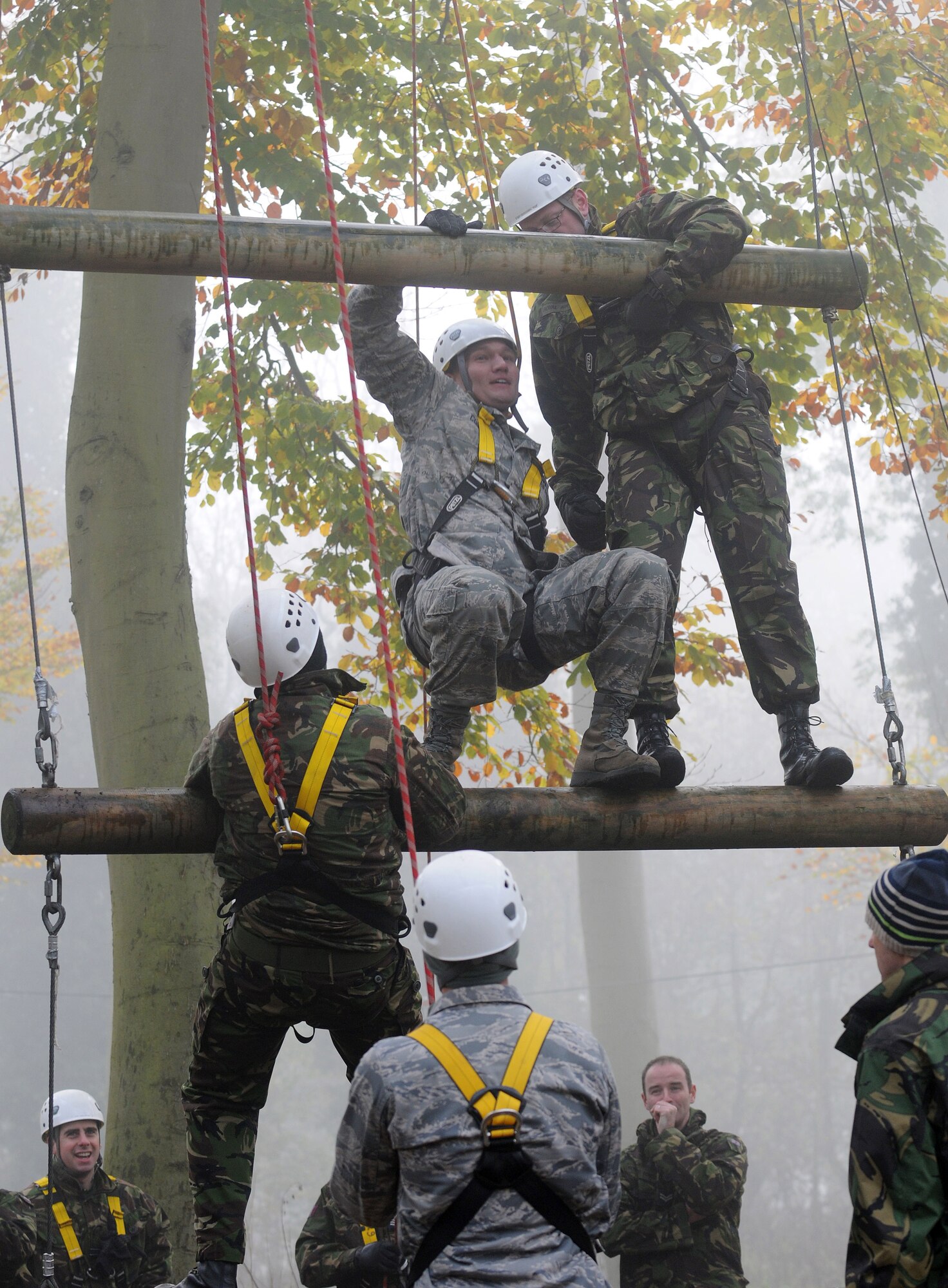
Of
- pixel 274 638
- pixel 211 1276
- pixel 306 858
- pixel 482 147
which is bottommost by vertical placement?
pixel 211 1276

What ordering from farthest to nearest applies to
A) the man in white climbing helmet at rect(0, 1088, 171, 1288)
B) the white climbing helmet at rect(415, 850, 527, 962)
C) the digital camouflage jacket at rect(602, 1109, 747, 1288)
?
the man in white climbing helmet at rect(0, 1088, 171, 1288), the digital camouflage jacket at rect(602, 1109, 747, 1288), the white climbing helmet at rect(415, 850, 527, 962)

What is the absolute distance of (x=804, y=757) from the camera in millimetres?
5266

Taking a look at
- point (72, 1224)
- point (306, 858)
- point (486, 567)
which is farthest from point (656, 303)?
point (72, 1224)

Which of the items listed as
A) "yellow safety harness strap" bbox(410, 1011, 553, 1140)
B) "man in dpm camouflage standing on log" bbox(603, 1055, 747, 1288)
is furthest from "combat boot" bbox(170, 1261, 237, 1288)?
"man in dpm camouflage standing on log" bbox(603, 1055, 747, 1288)

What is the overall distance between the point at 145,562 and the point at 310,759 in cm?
351

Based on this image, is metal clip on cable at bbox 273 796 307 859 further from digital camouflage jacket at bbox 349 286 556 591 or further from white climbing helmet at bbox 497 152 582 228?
white climbing helmet at bbox 497 152 582 228

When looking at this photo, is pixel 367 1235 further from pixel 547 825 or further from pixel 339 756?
pixel 339 756

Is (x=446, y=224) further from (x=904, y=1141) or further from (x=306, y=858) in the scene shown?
(x=904, y=1141)

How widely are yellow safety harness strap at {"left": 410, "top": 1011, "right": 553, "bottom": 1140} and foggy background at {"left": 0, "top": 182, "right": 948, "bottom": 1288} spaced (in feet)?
71.4

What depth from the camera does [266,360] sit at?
34.2 ft

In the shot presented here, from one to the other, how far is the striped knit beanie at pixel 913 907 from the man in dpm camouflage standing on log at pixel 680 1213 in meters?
3.41

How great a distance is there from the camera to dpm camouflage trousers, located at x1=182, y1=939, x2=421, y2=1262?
4027mm

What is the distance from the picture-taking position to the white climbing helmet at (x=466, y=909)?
3115mm

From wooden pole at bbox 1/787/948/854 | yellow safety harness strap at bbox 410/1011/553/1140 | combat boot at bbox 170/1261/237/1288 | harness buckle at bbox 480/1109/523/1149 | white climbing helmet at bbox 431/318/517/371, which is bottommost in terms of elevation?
combat boot at bbox 170/1261/237/1288
